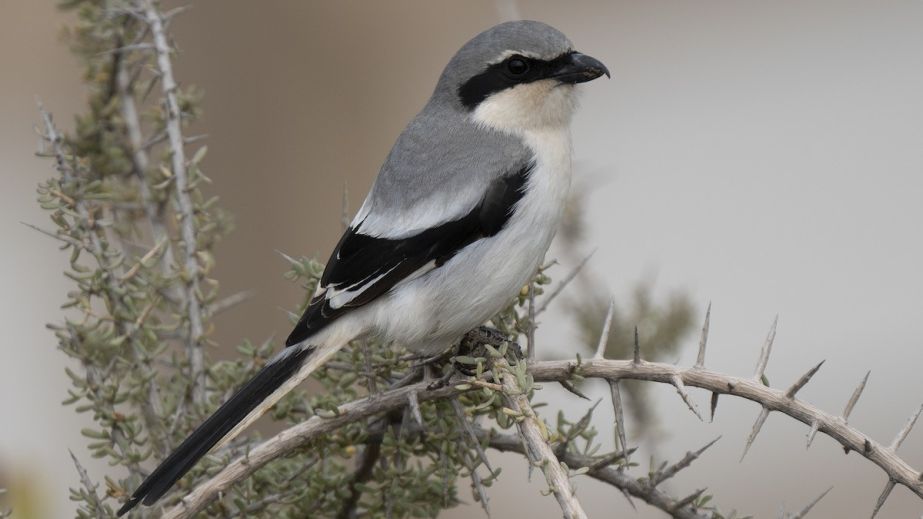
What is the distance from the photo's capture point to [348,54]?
3762 millimetres

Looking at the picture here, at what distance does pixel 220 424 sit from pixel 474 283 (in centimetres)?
55

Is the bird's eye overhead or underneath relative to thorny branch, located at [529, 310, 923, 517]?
overhead

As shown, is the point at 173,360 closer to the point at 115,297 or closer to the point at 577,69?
the point at 115,297

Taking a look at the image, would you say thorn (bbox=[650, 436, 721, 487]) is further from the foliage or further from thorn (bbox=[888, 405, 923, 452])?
thorn (bbox=[888, 405, 923, 452])

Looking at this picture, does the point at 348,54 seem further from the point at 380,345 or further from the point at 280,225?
the point at 380,345

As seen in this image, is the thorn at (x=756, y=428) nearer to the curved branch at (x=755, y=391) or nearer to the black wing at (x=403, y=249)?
the curved branch at (x=755, y=391)

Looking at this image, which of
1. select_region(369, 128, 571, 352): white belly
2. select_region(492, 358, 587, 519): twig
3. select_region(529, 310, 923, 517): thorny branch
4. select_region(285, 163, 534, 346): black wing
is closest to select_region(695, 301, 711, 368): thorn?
select_region(529, 310, 923, 517): thorny branch

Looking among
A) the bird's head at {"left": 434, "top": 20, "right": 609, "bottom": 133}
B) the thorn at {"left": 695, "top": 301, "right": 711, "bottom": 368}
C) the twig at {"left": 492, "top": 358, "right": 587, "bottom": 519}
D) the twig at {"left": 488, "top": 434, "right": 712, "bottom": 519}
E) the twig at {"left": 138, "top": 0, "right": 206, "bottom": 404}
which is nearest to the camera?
the twig at {"left": 492, "top": 358, "right": 587, "bottom": 519}

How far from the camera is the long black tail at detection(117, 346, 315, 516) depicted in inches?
53.2

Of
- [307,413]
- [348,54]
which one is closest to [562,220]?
[307,413]

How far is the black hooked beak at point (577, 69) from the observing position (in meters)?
2.02

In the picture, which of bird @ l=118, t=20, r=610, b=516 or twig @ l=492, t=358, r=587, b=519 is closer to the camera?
twig @ l=492, t=358, r=587, b=519

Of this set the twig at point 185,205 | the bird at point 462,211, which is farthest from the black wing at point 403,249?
the twig at point 185,205

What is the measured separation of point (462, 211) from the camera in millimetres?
1860
